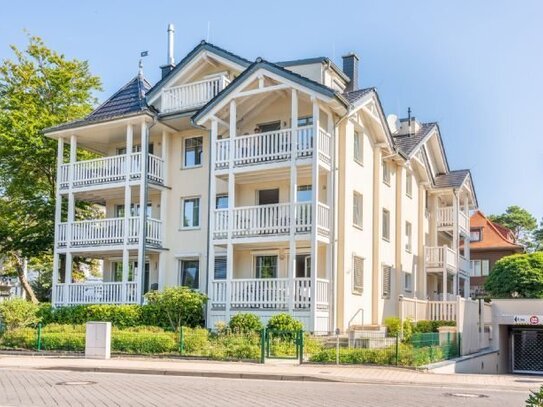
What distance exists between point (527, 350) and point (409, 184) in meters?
9.72

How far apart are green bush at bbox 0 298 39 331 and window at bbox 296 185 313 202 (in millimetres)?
10522

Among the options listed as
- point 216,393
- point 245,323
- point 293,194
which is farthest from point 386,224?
point 216,393

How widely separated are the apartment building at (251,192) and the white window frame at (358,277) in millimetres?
93

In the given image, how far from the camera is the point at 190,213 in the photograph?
29859mm

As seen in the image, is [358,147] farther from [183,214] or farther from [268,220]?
[183,214]

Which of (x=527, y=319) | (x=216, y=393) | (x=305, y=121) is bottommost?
(x=216, y=393)

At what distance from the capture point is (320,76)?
27.9 metres

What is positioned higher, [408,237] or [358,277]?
[408,237]

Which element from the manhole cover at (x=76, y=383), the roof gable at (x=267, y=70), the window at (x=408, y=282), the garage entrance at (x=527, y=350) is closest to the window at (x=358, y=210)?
the roof gable at (x=267, y=70)

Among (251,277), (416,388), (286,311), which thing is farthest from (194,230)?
(416,388)

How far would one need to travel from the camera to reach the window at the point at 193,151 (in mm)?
30000

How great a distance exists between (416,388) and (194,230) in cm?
1610

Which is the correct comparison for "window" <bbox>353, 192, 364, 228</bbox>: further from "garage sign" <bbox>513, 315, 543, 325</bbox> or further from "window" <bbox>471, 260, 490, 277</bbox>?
"window" <bbox>471, 260, 490, 277</bbox>

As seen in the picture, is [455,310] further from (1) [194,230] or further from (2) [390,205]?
(1) [194,230]
